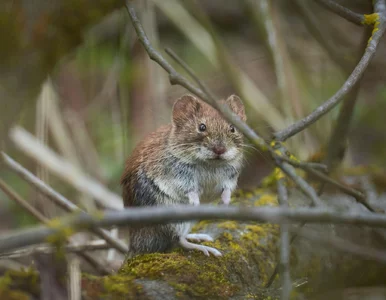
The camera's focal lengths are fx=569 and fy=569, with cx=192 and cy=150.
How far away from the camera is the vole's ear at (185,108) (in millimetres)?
3734

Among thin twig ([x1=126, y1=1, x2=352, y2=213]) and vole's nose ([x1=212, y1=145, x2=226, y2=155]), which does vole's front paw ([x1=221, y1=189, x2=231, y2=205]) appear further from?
thin twig ([x1=126, y1=1, x2=352, y2=213])

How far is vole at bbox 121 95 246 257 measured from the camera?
3375 millimetres

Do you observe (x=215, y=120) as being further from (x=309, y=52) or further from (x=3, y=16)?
(x=309, y=52)

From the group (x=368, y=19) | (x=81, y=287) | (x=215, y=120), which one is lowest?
(x=81, y=287)

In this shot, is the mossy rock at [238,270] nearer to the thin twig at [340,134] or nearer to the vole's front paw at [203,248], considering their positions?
the vole's front paw at [203,248]

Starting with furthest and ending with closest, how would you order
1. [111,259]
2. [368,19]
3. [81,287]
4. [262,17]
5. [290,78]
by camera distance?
[290,78] → [262,17] → [111,259] → [368,19] → [81,287]

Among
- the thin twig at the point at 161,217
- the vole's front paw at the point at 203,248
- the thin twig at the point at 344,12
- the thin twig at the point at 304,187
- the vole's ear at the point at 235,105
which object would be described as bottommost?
the thin twig at the point at 161,217

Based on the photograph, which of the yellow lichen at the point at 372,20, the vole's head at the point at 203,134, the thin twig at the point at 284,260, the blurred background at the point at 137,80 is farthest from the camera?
the vole's head at the point at 203,134

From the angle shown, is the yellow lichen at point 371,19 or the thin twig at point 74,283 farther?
the yellow lichen at point 371,19

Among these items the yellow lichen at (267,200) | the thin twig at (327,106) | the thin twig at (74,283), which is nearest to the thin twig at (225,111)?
the thin twig at (327,106)

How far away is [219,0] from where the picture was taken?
9391 millimetres

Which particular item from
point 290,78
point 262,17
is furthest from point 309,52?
point 262,17

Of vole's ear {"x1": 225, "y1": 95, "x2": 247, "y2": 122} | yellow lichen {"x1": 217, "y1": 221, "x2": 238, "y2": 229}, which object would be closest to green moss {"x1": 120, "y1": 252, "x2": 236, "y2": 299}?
yellow lichen {"x1": 217, "y1": 221, "x2": 238, "y2": 229}

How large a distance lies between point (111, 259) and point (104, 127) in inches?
140
